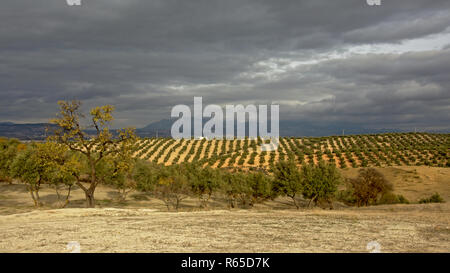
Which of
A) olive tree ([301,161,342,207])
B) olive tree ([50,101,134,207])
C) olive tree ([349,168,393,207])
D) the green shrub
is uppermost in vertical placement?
olive tree ([50,101,134,207])

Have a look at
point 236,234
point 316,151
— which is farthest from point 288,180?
point 316,151

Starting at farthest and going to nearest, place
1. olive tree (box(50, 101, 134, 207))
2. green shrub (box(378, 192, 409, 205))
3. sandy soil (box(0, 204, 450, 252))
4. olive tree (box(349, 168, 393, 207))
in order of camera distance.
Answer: olive tree (box(349, 168, 393, 207)), green shrub (box(378, 192, 409, 205)), olive tree (box(50, 101, 134, 207)), sandy soil (box(0, 204, 450, 252))

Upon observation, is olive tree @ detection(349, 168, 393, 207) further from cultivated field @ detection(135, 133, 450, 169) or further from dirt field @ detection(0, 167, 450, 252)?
cultivated field @ detection(135, 133, 450, 169)

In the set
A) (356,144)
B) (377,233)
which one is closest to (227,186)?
(377,233)

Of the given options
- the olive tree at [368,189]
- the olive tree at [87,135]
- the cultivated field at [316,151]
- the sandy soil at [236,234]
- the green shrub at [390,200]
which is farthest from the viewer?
the cultivated field at [316,151]

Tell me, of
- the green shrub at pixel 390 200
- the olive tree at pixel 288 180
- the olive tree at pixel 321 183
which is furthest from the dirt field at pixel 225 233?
the green shrub at pixel 390 200

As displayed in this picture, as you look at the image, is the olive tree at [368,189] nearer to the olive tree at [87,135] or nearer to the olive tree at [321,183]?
the olive tree at [321,183]

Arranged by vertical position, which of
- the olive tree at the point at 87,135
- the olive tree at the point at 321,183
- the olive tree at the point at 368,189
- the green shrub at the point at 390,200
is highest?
the olive tree at the point at 87,135

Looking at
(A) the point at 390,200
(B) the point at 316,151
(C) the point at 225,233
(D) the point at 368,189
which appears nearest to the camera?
(C) the point at 225,233

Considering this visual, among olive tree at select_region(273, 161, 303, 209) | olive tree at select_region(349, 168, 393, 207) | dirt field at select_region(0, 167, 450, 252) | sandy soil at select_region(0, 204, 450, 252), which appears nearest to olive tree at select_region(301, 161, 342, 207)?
olive tree at select_region(273, 161, 303, 209)

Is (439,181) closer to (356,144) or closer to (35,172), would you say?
(356,144)

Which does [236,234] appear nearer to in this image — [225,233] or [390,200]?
[225,233]

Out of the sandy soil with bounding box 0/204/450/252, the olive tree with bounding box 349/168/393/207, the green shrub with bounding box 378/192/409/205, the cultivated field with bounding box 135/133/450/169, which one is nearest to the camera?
the sandy soil with bounding box 0/204/450/252
